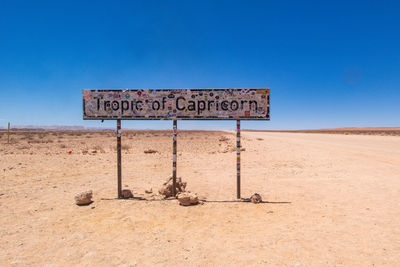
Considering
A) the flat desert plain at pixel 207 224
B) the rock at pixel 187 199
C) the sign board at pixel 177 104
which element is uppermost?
the sign board at pixel 177 104

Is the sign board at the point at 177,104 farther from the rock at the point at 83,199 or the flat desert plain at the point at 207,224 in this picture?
the flat desert plain at the point at 207,224

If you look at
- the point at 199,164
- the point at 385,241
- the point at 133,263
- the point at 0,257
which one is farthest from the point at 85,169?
the point at 385,241

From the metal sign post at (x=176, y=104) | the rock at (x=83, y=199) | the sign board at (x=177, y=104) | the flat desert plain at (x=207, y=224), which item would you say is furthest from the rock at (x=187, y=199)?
the rock at (x=83, y=199)

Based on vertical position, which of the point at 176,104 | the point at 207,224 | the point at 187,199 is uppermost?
the point at 176,104

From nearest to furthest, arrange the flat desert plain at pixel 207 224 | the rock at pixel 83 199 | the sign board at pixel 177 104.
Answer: the flat desert plain at pixel 207 224, the rock at pixel 83 199, the sign board at pixel 177 104

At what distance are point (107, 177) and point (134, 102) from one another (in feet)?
16.1

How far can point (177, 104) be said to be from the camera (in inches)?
273

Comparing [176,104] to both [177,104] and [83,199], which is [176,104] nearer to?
[177,104]

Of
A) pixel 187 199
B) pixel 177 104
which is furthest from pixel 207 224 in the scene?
pixel 177 104

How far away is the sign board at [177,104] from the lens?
6.73m

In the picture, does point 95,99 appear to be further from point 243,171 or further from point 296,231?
point 243,171

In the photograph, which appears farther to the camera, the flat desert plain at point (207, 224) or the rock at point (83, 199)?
the rock at point (83, 199)

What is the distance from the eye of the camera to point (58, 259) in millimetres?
3898

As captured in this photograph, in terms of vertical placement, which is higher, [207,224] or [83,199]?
[83,199]
